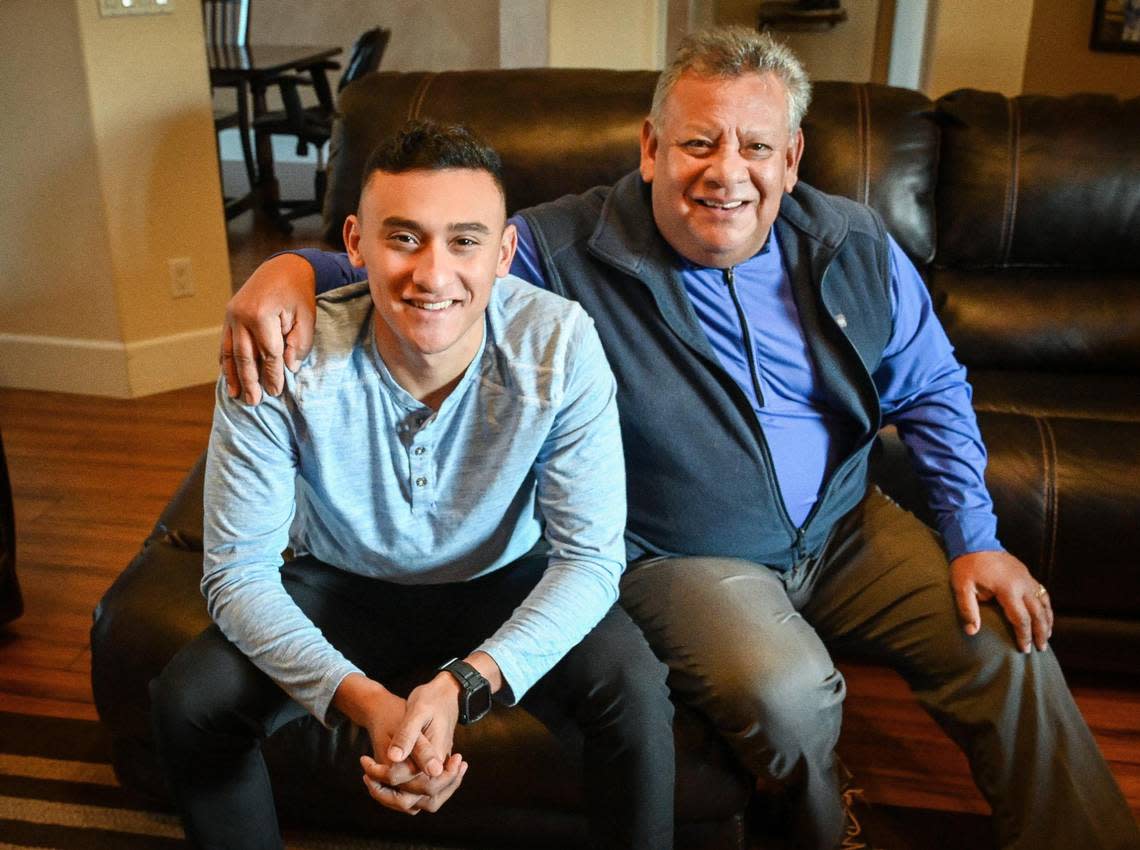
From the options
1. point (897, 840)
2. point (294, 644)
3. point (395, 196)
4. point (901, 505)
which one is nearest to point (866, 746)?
point (897, 840)

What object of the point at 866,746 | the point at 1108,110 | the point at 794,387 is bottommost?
the point at 866,746

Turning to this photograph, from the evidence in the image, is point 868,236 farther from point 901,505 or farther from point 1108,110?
point 1108,110

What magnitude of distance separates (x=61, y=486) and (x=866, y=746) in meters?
1.95

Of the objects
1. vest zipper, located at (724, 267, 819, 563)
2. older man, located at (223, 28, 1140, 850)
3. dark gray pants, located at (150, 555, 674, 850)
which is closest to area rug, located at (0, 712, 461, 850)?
dark gray pants, located at (150, 555, 674, 850)

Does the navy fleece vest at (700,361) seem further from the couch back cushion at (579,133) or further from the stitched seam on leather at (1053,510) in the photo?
the couch back cushion at (579,133)

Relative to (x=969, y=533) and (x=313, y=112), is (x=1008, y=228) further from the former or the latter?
(x=313, y=112)

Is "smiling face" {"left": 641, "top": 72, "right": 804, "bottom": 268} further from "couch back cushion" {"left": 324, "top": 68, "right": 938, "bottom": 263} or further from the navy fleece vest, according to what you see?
"couch back cushion" {"left": 324, "top": 68, "right": 938, "bottom": 263}

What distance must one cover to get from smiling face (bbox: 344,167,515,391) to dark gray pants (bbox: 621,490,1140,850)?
48 centimetres

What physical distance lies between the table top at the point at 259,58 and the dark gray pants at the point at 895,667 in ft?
11.4

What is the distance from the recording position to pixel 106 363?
3227 mm

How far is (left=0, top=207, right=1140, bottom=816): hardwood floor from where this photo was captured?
1834 millimetres

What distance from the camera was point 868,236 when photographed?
1.67 m

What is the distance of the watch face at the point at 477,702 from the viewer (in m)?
1.29

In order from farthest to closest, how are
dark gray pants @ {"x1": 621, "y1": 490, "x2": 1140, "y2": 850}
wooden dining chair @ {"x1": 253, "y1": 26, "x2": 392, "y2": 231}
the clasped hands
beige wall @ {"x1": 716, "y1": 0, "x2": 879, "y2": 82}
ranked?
beige wall @ {"x1": 716, "y1": 0, "x2": 879, "y2": 82} → wooden dining chair @ {"x1": 253, "y1": 26, "x2": 392, "y2": 231} → dark gray pants @ {"x1": 621, "y1": 490, "x2": 1140, "y2": 850} → the clasped hands
